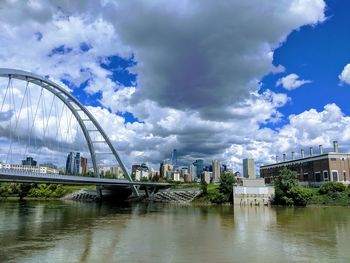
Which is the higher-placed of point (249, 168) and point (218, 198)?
point (249, 168)

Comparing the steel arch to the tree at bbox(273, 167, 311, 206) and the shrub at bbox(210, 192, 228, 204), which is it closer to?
the shrub at bbox(210, 192, 228, 204)

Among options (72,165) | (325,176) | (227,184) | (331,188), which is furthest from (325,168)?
(72,165)

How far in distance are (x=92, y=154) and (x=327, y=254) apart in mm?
62540

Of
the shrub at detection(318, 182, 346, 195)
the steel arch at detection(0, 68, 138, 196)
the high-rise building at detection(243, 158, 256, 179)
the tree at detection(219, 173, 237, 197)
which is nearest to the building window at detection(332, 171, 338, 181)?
the shrub at detection(318, 182, 346, 195)

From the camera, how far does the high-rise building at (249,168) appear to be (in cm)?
8375

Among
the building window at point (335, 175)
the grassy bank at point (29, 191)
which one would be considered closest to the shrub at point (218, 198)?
the building window at point (335, 175)

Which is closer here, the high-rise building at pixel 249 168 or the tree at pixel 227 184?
the tree at pixel 227 184

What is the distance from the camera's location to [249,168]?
8488 cm

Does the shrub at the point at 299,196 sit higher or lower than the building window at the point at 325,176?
lower

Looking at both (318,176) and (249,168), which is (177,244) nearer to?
(249,168)

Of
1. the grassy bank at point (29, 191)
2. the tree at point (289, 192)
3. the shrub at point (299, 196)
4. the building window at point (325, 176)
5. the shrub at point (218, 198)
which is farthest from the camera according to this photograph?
the grassy bank at point (29, 191)

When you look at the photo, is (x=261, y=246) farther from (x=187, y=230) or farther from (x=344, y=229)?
(x=344, y=229)

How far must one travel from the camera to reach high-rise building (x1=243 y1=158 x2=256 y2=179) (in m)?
83.8

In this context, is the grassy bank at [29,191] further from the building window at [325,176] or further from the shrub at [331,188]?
the building window at [325,176]
